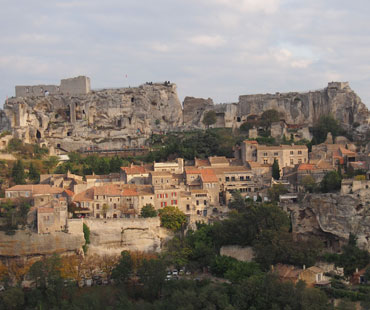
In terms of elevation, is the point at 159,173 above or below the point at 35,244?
above

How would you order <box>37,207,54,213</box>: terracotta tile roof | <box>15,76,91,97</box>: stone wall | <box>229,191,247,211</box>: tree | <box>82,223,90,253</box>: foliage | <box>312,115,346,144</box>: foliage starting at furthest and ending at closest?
<box>15,76,91,97</box>: stone wall, <box>312,115,346,144</box>: foliage, <box>229,191,247,211</box>: tree, <box>82,223,90,253</box>: foliage, <box>37,207,54,213</box>: terracotta tile roof

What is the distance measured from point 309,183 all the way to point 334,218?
5398 millimetres

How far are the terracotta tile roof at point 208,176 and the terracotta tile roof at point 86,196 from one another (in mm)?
7713

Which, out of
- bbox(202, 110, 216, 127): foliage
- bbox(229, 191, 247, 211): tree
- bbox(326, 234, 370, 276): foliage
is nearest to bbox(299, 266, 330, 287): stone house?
bbox(326, 234, 370, 276): foliage

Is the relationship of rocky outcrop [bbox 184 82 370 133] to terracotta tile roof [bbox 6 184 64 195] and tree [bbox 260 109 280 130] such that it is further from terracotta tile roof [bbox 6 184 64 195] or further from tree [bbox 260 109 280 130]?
terracotta tile roof [bbox 6 184 64 195]

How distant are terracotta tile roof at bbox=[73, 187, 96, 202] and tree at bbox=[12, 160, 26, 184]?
288 inches

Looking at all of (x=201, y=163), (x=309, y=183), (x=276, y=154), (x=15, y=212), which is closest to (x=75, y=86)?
(x=201, y=163)

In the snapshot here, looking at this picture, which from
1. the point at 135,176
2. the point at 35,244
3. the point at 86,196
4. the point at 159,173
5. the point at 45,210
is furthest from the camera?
the point at 135,176

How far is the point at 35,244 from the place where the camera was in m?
40.6

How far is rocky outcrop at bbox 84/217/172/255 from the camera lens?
1660 inches

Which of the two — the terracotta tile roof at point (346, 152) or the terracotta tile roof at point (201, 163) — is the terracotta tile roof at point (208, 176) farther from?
the terracotta tile roof at point (346, 152)

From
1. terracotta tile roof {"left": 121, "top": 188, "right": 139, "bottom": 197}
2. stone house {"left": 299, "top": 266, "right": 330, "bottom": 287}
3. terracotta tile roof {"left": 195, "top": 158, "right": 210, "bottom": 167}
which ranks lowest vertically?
stone house {"left": 299, "top": 266, "right": 330, "bottom": 287}

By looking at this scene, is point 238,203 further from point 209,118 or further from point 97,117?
point 97,117

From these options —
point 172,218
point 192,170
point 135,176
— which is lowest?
point 172,218
